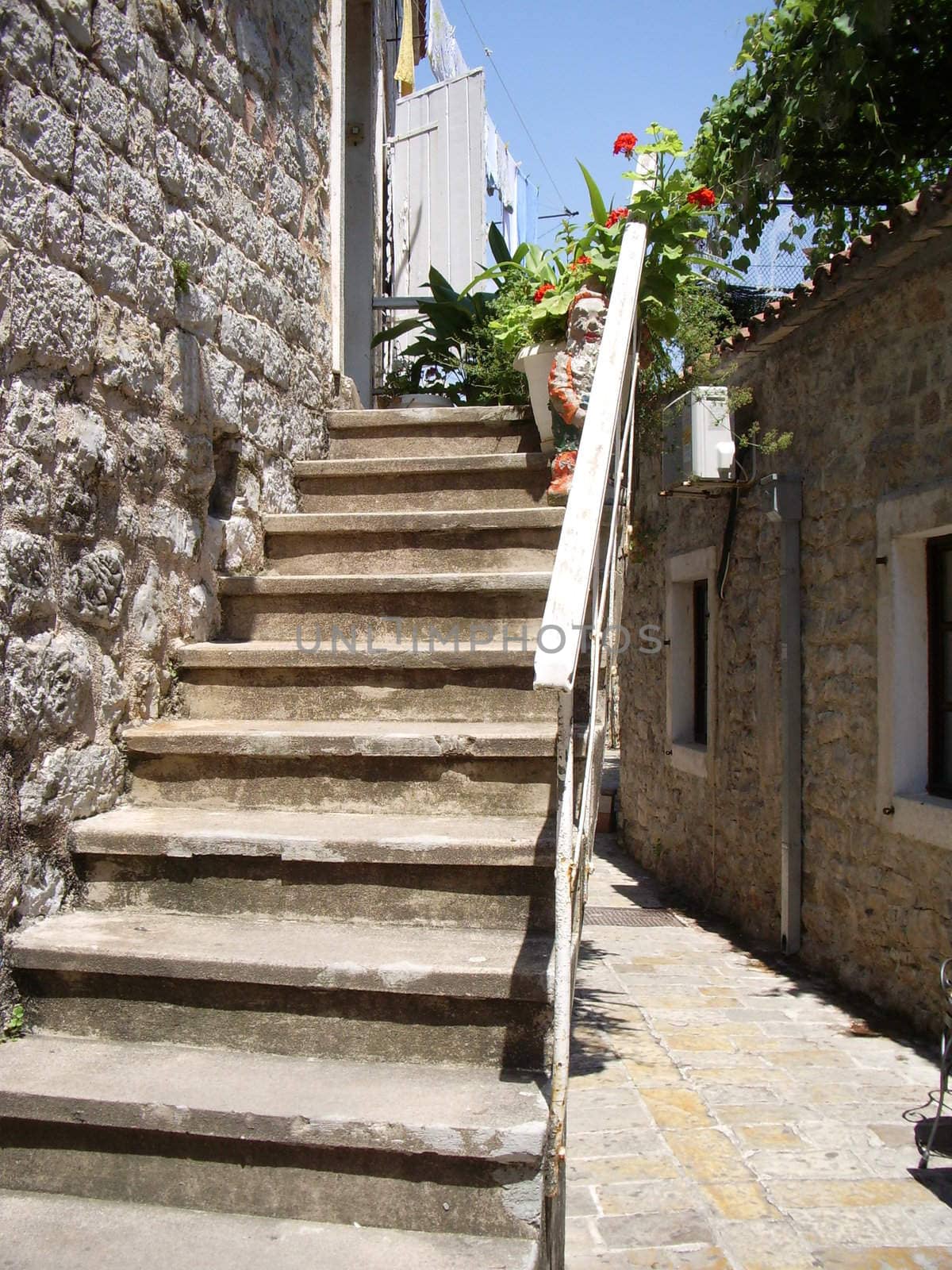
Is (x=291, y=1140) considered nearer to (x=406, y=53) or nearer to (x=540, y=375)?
(x=540, y=375)

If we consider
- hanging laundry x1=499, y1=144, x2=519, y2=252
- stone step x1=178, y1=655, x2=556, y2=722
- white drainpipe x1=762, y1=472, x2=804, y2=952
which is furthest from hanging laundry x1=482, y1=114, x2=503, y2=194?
stone step x1=178, y1=655, x2=556, y2=722

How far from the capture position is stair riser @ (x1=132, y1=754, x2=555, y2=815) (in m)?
2.73

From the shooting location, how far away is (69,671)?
2.58 m

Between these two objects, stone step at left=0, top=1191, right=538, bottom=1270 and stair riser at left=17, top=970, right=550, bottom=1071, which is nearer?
stone step at left=0, top=1191, right=538, bottom=1270

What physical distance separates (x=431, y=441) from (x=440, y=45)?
5993mm

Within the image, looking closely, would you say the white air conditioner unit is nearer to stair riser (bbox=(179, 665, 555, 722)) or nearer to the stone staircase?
the stone staircase

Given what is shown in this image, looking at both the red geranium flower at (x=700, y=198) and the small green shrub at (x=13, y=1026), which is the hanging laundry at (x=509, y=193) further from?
the small green shrub at (x=13, y=1026)

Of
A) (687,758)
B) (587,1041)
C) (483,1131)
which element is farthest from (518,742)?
(687,758)

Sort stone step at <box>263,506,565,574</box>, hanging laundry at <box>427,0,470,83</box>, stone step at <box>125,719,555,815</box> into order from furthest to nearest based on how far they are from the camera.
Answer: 1. hanging laundry at <box>427,0,470,83</box>
2. stone step at <box>263,506,565,574</box>
3. stone step at <box>125,719,555,815</box>

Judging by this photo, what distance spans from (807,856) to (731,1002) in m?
1.02

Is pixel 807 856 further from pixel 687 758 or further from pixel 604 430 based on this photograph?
pixel 604 430

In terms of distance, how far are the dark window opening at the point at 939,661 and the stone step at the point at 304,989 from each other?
298 centimetres

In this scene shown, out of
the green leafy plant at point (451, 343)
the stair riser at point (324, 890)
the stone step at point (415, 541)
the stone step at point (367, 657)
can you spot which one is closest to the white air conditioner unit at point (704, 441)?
the green leafy plant at point (451, 343)

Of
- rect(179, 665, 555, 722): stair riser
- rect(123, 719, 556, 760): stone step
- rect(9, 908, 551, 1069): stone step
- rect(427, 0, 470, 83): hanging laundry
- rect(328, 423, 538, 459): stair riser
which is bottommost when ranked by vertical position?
rect(9, 908, 551, 1069): stone step
